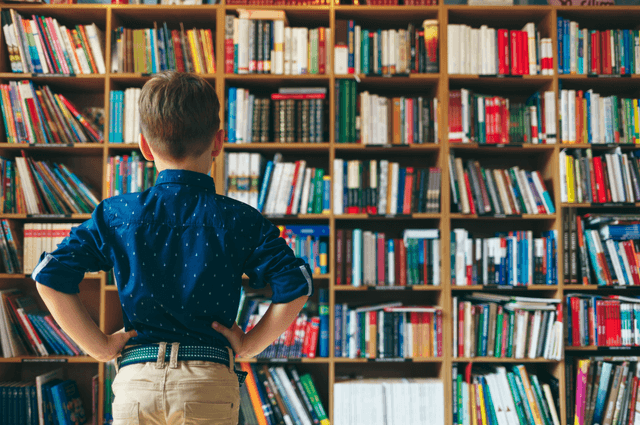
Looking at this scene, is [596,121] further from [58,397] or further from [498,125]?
[58,397]

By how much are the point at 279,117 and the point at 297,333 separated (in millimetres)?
1170

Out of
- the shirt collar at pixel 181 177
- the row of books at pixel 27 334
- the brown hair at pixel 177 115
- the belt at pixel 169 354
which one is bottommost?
the row of books at pixel 27 334

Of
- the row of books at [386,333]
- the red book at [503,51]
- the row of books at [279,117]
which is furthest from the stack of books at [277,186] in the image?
the red book at [503,51]

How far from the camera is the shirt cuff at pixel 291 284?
92 centimetres

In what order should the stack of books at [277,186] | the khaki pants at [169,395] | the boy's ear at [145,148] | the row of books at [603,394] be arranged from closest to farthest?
the khaki pants at [169,395]
the boy's ear at [145,148]
the row of books at [603,394]
the stack of books at [277,186]

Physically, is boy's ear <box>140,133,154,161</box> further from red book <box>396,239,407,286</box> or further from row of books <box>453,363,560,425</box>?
row of books <box>453,363,560,425</box>

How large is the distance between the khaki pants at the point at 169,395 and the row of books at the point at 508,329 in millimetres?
1902

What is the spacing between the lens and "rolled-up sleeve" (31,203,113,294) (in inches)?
34.5

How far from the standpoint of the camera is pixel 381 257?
256cm

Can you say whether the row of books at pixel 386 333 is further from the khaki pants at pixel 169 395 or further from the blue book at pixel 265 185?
the khaki pants at pixel 169 395

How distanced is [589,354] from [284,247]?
2.46 meters

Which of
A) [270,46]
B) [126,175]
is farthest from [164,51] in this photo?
[126,175]

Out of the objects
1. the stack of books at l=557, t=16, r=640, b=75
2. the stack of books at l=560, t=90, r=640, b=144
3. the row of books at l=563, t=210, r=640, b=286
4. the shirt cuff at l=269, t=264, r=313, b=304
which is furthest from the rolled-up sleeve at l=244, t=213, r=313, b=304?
the stack of books at l=557, t=16, r=640, b=75

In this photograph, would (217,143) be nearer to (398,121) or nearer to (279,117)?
(279,117)
